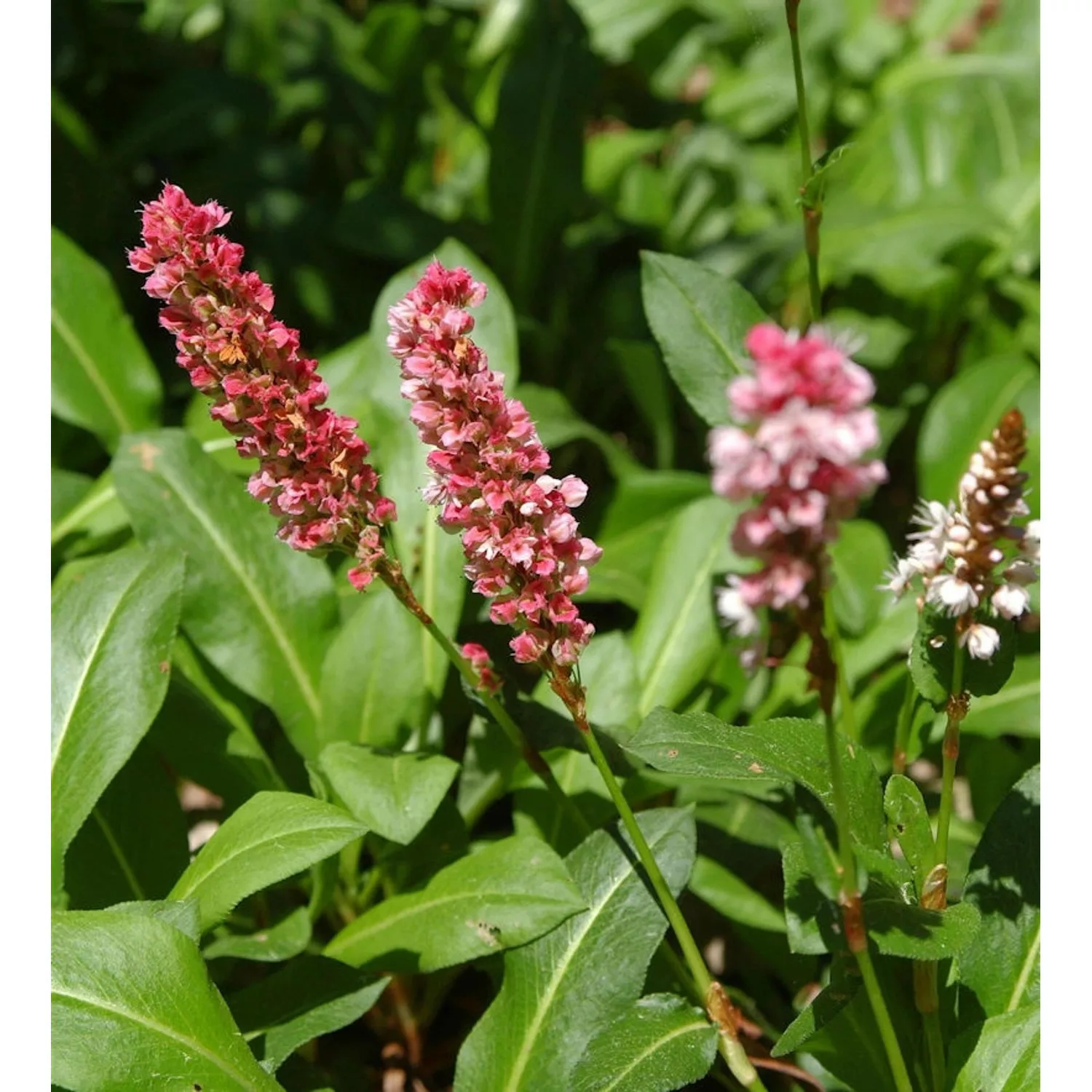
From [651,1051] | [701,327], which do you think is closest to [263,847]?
[651,1051]

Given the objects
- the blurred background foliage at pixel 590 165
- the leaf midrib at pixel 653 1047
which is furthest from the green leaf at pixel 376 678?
the blurred background foliage at pixel 590 165

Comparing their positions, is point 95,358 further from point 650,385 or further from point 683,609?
point 683,609

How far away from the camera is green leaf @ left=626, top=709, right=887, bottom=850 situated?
1.68 m

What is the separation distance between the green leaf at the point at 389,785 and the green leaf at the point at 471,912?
124mm

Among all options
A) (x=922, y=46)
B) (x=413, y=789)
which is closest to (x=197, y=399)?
(x=413, y=789)

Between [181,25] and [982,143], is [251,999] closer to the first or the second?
[982,143]

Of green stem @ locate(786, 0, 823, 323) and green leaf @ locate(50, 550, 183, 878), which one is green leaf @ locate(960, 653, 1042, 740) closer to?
green stem @ locate(786, 0, 823, 323)

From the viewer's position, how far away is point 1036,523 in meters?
1.62

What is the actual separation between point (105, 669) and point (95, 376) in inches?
43.9

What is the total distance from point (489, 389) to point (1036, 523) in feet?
2.25

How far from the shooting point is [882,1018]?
157 cm

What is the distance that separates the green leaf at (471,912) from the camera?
196cm

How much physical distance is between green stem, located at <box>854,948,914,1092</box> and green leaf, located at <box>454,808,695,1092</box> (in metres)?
0.40

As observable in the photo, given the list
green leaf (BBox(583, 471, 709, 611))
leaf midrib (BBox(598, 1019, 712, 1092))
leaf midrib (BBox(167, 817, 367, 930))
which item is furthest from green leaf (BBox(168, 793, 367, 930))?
green leaf (BBox(583, 471, 709, 611))
